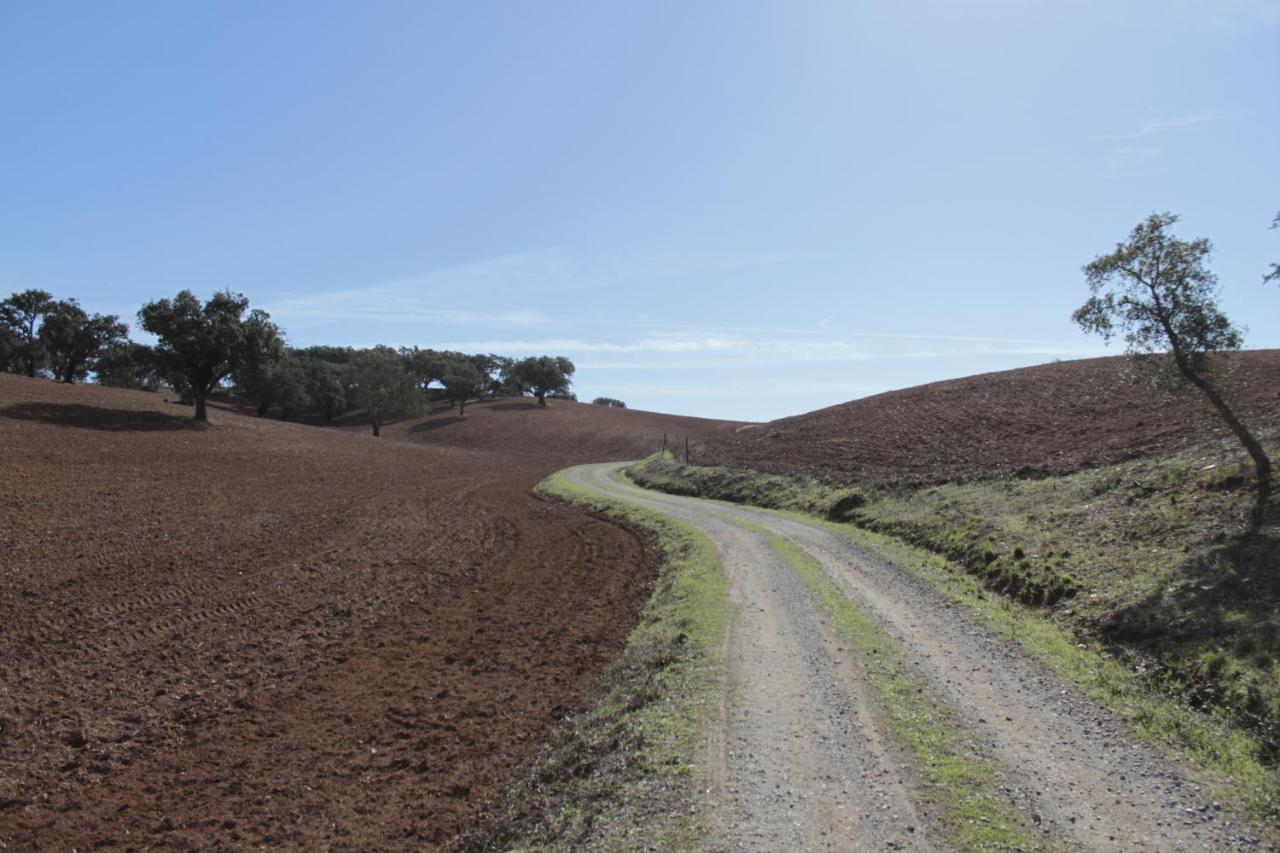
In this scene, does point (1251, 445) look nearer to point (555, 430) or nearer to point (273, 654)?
point (273, 654)

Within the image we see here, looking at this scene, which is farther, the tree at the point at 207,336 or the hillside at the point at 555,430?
the hillside at the point at 555,430

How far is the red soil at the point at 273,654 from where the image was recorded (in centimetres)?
812

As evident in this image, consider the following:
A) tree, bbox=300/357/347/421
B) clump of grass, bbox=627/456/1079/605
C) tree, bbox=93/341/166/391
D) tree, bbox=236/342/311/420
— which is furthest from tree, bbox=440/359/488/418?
clump of grass, bbox=627/456/1079/605

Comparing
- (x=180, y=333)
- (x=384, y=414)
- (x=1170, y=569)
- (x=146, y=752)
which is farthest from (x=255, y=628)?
(x=384, y=414)

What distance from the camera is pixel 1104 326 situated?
1858 centimetres

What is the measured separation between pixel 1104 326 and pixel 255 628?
2232cm

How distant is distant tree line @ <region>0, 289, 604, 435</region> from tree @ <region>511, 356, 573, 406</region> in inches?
6.9

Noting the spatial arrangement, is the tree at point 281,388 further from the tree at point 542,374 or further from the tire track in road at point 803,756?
the tire track in road at point 803,756

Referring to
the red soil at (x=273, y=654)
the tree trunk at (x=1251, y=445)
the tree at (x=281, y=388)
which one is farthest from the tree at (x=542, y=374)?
the tree trunk at (x=1251, y=445)

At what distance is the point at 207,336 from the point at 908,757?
58.2 m

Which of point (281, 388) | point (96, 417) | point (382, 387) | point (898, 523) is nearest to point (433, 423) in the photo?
point (382, 387)

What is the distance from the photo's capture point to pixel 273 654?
12.8m

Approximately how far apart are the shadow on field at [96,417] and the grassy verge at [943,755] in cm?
4988

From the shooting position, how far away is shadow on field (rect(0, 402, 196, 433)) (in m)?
42.8
